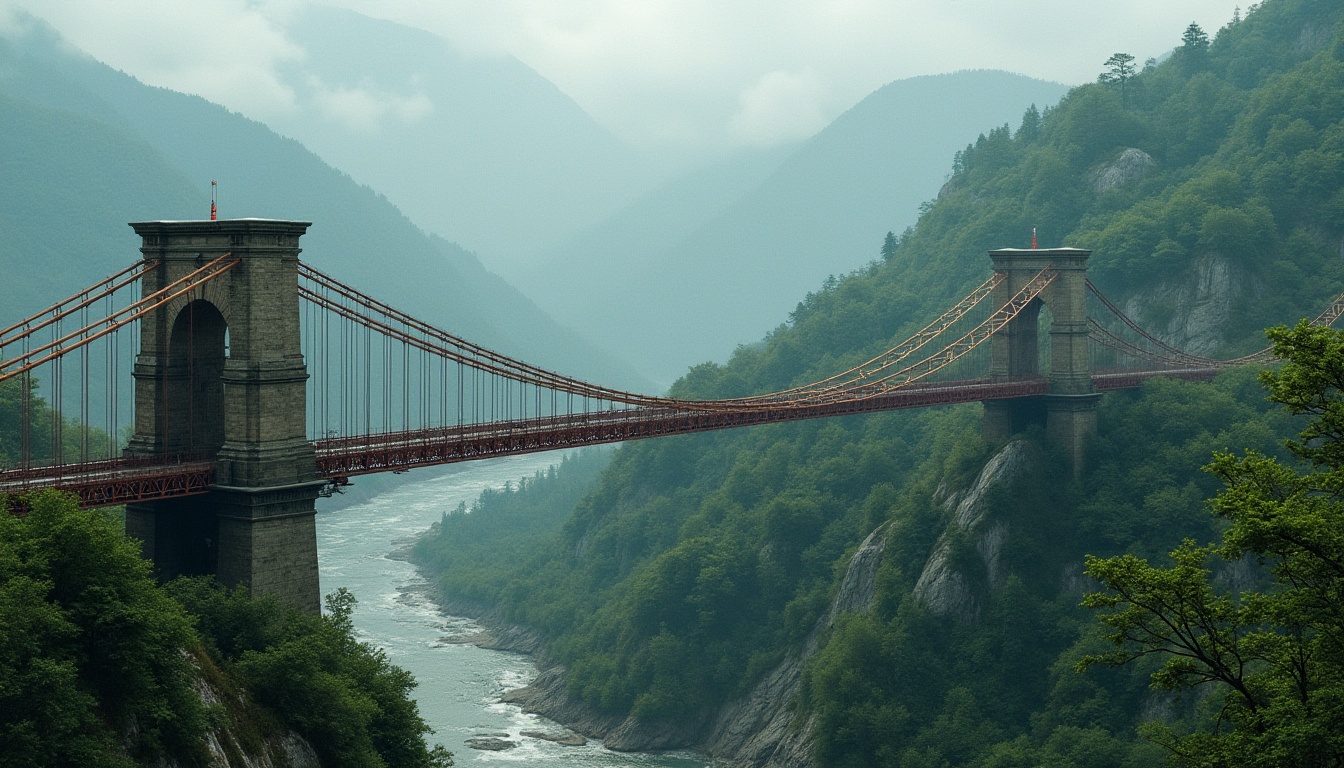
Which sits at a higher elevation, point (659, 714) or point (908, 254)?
point (908, 254)

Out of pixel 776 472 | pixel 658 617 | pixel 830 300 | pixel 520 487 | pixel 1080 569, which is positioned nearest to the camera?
pixel 1080 569

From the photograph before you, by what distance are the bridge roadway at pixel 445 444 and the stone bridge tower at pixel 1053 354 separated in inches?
111

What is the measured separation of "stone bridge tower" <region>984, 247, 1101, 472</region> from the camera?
8188cm

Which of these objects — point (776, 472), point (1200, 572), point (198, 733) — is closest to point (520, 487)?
point (776, 472)

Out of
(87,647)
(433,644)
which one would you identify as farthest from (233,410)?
(433,644)

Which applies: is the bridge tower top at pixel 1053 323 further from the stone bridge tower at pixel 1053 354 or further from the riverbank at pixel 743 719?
the riverbank at pixel 743 719

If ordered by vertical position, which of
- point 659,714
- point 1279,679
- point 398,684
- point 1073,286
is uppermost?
point 1073,286

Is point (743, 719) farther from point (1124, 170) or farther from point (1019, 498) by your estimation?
point (1124, 170)

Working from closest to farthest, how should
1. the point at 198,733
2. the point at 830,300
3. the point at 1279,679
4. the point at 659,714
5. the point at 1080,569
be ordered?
1. the point at 1279,679
2. the point at 198,733
3. the point at 1080,569
4. the point at 659,714
5. the point at 830,300

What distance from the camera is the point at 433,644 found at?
354ft

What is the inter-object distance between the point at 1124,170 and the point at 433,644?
6282cm

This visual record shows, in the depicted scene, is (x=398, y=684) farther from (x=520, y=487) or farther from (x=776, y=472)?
(x=520, y=487)

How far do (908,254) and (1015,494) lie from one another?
60.6 meters

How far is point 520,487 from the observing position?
160625mm
